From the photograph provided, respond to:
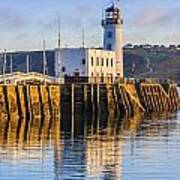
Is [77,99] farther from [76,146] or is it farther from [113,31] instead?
[76,146]

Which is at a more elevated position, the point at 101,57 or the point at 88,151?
the point at 101,57

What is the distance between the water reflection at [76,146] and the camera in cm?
3866

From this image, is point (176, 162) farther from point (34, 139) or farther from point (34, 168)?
point (34, 139)

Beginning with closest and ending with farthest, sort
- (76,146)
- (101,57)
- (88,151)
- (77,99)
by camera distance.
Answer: (88,151) → (76,146) → (77,99) → (101,57)

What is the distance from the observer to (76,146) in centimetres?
5125

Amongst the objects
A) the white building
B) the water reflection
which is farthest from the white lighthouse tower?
the water reflection

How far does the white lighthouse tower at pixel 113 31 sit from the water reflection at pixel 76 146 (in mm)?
24755

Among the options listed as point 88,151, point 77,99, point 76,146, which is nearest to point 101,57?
point 77,99

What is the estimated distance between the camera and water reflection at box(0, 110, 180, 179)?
3866 centimetres

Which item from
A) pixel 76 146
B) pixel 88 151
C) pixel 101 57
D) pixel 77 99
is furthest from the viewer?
pixel 101 57

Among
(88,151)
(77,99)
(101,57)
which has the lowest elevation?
(88,151)

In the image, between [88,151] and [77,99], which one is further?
[77,99]

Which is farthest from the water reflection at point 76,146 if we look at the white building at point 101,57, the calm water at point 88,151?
the white building at point 101,57

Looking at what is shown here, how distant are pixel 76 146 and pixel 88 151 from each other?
3408 mm
